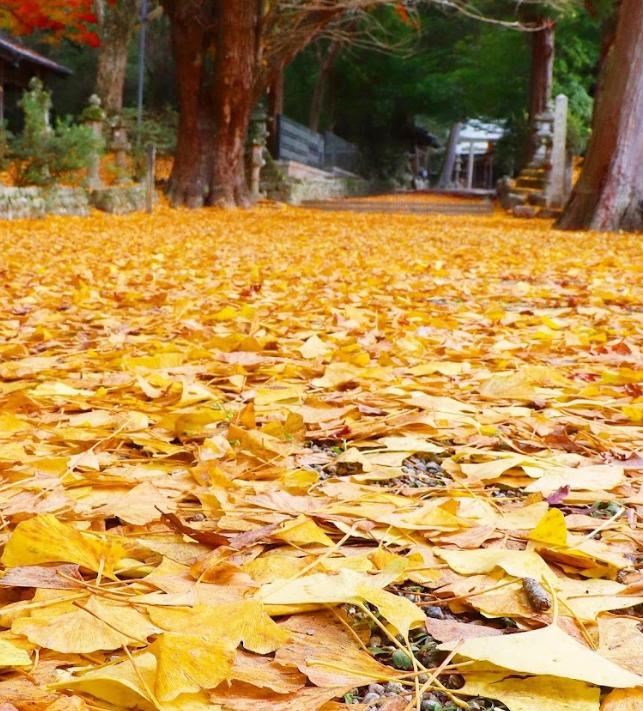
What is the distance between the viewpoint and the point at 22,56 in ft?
56.4

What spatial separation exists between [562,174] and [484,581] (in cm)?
1668

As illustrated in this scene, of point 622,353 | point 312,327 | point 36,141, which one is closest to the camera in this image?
point 622,353

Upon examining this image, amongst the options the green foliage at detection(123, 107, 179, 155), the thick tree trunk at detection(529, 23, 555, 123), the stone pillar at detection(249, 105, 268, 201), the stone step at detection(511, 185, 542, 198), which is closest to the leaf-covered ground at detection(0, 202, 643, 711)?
the stone step at detection(511, 185, 542, 198)

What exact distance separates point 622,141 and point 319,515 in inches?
390

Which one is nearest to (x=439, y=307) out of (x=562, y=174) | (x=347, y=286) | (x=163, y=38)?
(x=347, y=286)

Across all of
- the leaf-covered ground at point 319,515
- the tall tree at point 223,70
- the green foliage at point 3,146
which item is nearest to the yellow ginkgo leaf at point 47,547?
the leaf-covered ground at point 319,515

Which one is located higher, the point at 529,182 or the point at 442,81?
the point at 442,81

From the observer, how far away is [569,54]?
22781mm

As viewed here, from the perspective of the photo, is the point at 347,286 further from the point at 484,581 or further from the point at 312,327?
the point at 484,581

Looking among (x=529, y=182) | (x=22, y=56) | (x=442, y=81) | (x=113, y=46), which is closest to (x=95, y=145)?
(x=22, y=56)

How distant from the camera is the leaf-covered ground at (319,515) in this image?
29.9 inches

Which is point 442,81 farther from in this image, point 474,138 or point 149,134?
point 474,138

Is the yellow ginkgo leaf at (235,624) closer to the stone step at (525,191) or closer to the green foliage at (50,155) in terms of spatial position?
the green foliage at (50,155)

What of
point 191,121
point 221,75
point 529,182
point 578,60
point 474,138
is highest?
point 578,60
